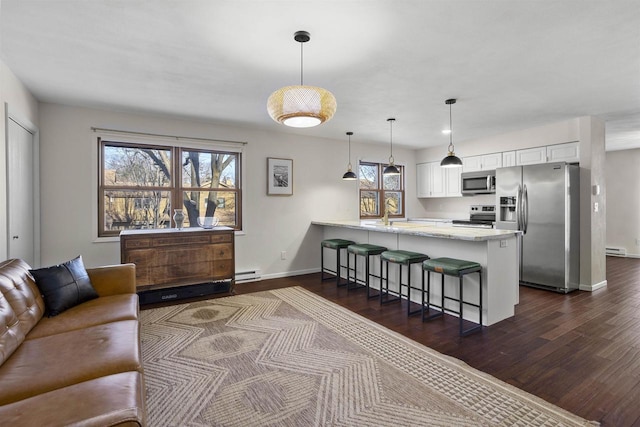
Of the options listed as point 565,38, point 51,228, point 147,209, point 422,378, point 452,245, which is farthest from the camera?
point 147,209

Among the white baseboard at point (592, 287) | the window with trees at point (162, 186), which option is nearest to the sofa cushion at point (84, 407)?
the window with trees at point (162, 186)

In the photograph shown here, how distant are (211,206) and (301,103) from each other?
10.5ft

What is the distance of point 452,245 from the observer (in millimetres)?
3537

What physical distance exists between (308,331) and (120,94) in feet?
10.7

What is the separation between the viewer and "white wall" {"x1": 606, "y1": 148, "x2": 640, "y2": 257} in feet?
22.8

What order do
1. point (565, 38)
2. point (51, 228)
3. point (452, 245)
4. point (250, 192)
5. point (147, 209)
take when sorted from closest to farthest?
point (565, 38)
point (452, 245)
point (51, 228)
point (147, 209)
point (250, 192)

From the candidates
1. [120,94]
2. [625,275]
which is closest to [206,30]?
→ [120,94]

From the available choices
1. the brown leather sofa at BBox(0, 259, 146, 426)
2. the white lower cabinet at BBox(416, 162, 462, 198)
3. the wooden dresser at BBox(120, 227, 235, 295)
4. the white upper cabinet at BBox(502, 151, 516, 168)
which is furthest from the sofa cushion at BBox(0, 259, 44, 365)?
the white lower cabinet at BBox(416, 162, 462, 198)

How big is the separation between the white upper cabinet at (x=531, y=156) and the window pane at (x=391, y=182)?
233 centimetres

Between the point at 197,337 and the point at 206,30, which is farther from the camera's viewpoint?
the point at 197,337

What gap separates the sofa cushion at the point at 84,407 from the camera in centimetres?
112

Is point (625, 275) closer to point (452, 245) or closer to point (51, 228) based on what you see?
point (452, 245)

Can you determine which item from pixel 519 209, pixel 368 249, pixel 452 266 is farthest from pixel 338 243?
pixel 519 209

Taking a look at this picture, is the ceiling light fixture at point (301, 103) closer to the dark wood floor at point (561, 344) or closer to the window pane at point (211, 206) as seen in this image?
the dark wood floor at point (561, 344)
